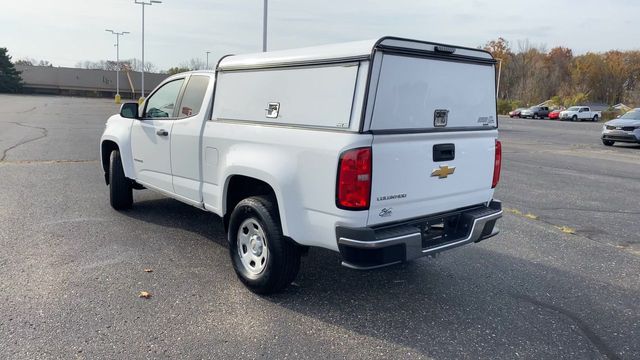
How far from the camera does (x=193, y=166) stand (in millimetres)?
5012

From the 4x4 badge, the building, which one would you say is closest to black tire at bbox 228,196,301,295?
the 4x4 badge

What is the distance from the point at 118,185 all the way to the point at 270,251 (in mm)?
3386

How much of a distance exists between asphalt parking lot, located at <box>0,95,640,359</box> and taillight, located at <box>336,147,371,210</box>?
0.98 meters

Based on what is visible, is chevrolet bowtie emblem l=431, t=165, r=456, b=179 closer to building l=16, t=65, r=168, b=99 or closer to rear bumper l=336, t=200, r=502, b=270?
rear bumper l=336, t=200, r=502, b=270

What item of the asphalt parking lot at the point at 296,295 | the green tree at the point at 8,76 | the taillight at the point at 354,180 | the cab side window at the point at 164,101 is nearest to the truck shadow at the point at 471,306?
the asphalt parking lot at the point at 296,295

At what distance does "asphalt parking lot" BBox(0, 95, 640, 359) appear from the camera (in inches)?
135

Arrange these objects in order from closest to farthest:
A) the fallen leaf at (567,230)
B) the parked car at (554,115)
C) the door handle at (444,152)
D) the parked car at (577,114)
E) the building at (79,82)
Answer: the door handle at (444,152), the fallen leaf at (567,230), the parked car at (577,114), the parked car at (554,115), the building at (79,82)

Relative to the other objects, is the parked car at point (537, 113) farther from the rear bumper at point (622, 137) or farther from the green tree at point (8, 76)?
the green tree at point (8, 76)

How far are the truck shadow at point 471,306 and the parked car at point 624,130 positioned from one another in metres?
18.2


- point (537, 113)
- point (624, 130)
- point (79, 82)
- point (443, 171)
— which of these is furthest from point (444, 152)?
point (79, 82)

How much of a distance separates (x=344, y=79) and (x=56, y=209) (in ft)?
16.1

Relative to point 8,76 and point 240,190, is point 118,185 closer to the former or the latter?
point 240,190

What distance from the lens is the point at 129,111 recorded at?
591 centimetres

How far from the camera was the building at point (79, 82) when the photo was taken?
2766 inches
